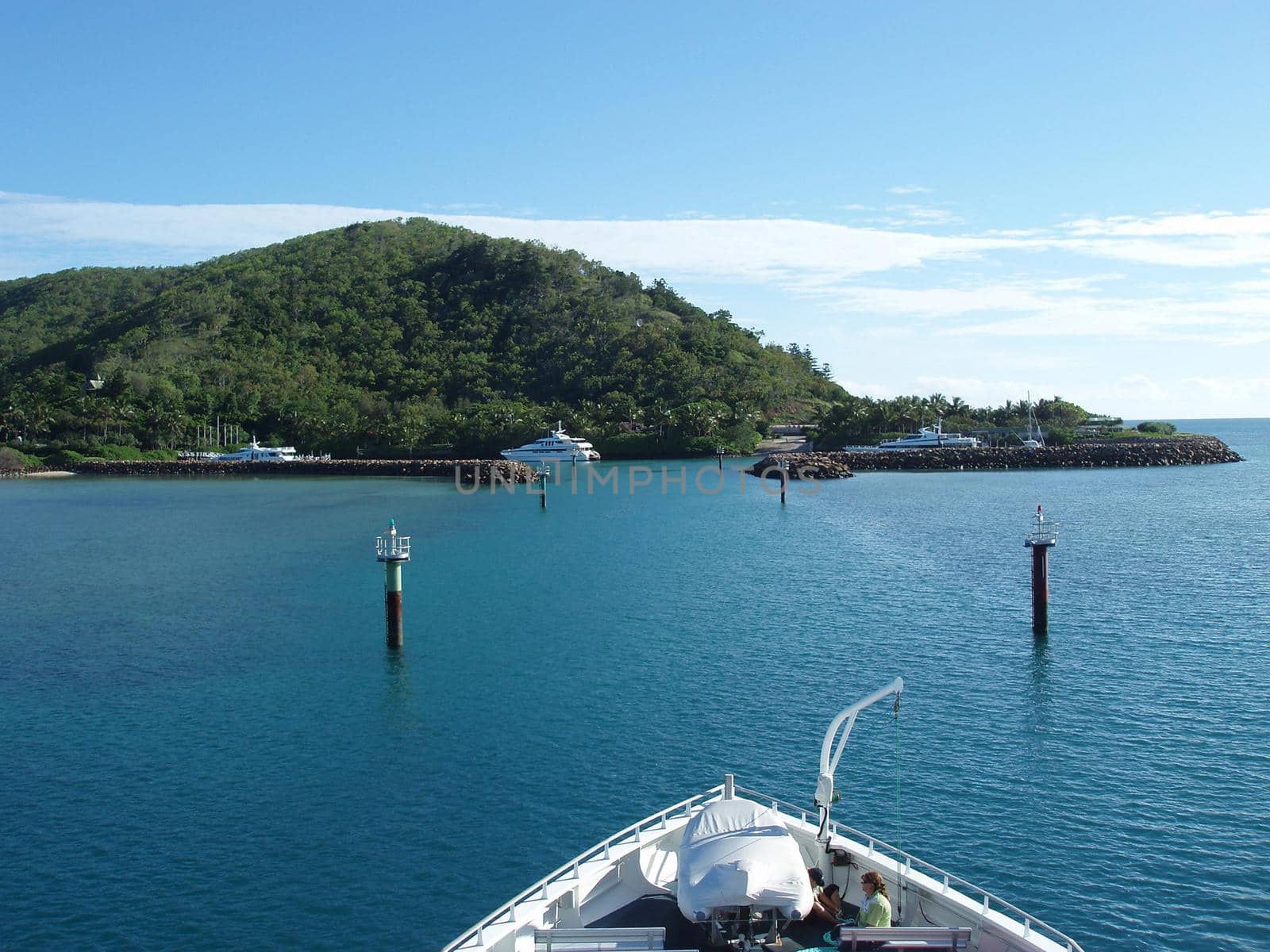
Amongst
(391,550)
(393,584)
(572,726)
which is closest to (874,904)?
(572,726)

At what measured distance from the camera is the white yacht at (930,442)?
155875 mm

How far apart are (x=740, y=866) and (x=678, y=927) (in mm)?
1685

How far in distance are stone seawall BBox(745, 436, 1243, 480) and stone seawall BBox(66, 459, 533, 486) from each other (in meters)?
43.8

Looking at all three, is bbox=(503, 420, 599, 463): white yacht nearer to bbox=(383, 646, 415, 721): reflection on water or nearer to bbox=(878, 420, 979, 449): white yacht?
bbox=(878, 420, 979, 449): white yacht

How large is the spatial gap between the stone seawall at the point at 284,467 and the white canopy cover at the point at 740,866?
124917 mm

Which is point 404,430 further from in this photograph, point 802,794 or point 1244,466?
point 802,794

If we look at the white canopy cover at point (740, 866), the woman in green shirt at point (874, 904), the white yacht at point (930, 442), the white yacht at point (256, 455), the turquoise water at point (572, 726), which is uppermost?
the white yacht at point (930, 442)

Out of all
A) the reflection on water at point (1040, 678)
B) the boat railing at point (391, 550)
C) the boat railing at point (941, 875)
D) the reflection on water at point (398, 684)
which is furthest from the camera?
the boat railing at point (391, 550)

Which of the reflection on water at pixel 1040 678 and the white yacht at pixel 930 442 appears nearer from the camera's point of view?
the reflection on water at pixel 1040 678

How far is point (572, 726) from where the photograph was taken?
3070cm

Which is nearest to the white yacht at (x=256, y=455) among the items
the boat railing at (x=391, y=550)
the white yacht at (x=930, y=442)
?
the white yacht at (x=930, y=442)

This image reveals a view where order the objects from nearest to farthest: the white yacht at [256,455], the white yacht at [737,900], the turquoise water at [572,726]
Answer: the white yacht at [737,900] < the turquoise water at [572,726] < the white yacht at [256,455]

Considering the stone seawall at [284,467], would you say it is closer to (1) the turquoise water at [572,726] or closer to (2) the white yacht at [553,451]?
(2) the white yacht at [553,451]

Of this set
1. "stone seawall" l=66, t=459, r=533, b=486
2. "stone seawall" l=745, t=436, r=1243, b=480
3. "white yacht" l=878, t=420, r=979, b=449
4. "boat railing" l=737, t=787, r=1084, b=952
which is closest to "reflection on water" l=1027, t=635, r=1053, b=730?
"boat railing" l=737, t=787, r=1084, b=952
